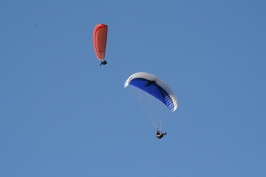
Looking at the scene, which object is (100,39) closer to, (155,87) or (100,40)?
(100,40)

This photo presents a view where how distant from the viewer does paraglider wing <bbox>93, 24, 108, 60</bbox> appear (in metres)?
44.4

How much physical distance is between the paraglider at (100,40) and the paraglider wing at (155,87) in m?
6.95

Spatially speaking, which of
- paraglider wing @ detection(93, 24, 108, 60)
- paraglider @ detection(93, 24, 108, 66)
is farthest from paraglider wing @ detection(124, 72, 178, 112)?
paraglider wing @ detection(93, 24, 108, 60)

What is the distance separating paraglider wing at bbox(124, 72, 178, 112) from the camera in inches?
1492

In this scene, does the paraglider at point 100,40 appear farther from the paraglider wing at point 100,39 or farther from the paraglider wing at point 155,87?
the paraglider wing at point 155,87

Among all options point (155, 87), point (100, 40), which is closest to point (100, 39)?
point (100, 40)

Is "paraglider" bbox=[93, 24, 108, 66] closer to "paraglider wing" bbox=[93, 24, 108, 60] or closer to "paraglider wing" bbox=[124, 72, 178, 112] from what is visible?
"paraglider wing" bbox=[93, 24, 108, 60]

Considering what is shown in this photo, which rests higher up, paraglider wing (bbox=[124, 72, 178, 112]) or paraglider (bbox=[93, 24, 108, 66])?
paraglider (bbox=[93, 24, 108, 66])

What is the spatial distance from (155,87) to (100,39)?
889 cm

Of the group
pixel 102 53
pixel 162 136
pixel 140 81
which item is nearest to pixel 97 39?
pixel 102 53

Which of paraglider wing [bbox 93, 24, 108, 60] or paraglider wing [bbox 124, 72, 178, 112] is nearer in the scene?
paraglider wing [bbox 124, 72, 178, 112]

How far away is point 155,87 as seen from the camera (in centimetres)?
3825

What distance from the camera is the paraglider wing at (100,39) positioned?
4444cm

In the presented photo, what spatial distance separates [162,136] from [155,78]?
418 centimetres
